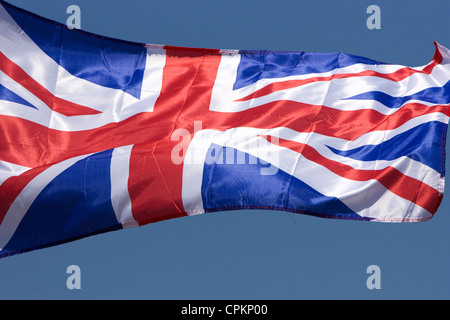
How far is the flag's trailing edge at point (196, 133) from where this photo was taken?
22156 millimetres

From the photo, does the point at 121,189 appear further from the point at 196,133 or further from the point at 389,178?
the point at 389,178

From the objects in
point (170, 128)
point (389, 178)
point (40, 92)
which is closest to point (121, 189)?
point (170, 128)

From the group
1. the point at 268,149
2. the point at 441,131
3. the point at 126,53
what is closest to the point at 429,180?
the point at 441,131

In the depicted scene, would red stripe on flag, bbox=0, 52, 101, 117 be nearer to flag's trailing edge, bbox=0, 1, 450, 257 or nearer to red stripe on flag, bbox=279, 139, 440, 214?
flag's trailing edge, bbox=0, 1, 450, 257

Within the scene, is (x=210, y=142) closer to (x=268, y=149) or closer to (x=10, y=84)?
(x=268, y=149)

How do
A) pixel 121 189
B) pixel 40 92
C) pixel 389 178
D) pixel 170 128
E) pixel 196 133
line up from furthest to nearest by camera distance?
pixel 40 92 → pixel 170 128 → pixel 196 133 → pixel 121 189 → pixel 389 178

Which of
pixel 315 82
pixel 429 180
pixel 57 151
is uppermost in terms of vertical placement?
pixel 315 82

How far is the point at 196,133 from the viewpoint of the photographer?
940 inches

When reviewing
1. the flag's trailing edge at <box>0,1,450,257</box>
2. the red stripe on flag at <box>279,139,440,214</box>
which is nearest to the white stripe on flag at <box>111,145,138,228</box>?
the flag's trailing edge at <box>0,1,450,257</box>

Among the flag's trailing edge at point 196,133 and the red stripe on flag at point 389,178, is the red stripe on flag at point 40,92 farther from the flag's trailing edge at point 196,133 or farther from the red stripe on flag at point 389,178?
the red stripe on flag at point 389,178

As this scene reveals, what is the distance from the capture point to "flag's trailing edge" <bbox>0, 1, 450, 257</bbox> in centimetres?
2216

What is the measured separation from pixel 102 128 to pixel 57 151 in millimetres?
1132

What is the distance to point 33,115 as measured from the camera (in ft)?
78.7

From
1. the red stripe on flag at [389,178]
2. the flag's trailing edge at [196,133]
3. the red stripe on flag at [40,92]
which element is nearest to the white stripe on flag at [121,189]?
the flag's trailing edge at [196,133]
